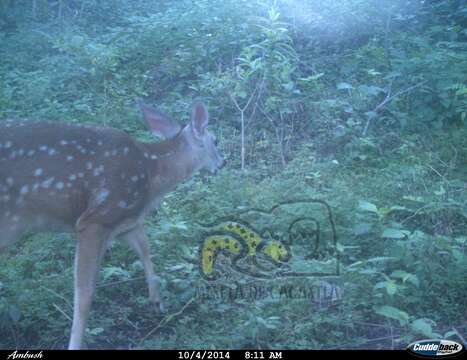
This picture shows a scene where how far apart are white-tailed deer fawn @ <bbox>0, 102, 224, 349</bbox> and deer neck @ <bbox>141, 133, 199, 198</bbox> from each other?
5cm

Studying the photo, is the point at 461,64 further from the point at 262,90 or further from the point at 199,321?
the point at 199,321

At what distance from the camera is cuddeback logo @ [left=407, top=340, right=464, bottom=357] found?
4.53 m

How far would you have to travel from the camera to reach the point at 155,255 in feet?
20.5

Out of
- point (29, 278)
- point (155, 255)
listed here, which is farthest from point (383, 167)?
point (29, 278)

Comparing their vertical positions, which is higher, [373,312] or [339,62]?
[339,62]

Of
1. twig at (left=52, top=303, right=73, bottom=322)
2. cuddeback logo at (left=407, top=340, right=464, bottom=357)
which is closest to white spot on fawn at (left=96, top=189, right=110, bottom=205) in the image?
twig at (left=52, top=303, right=73, bottom=322)

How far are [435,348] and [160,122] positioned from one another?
9.74 feet

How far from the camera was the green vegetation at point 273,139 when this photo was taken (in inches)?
208

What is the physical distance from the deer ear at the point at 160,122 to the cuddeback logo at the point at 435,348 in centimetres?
271

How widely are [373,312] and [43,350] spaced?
6.95ft

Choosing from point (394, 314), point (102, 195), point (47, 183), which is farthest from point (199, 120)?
point (394, 314)

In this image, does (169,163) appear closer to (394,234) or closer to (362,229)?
(362,229)

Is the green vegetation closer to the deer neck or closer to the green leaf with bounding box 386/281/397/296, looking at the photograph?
the green leaf with bounding box 386/281/397/296

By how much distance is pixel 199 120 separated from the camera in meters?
6.39
